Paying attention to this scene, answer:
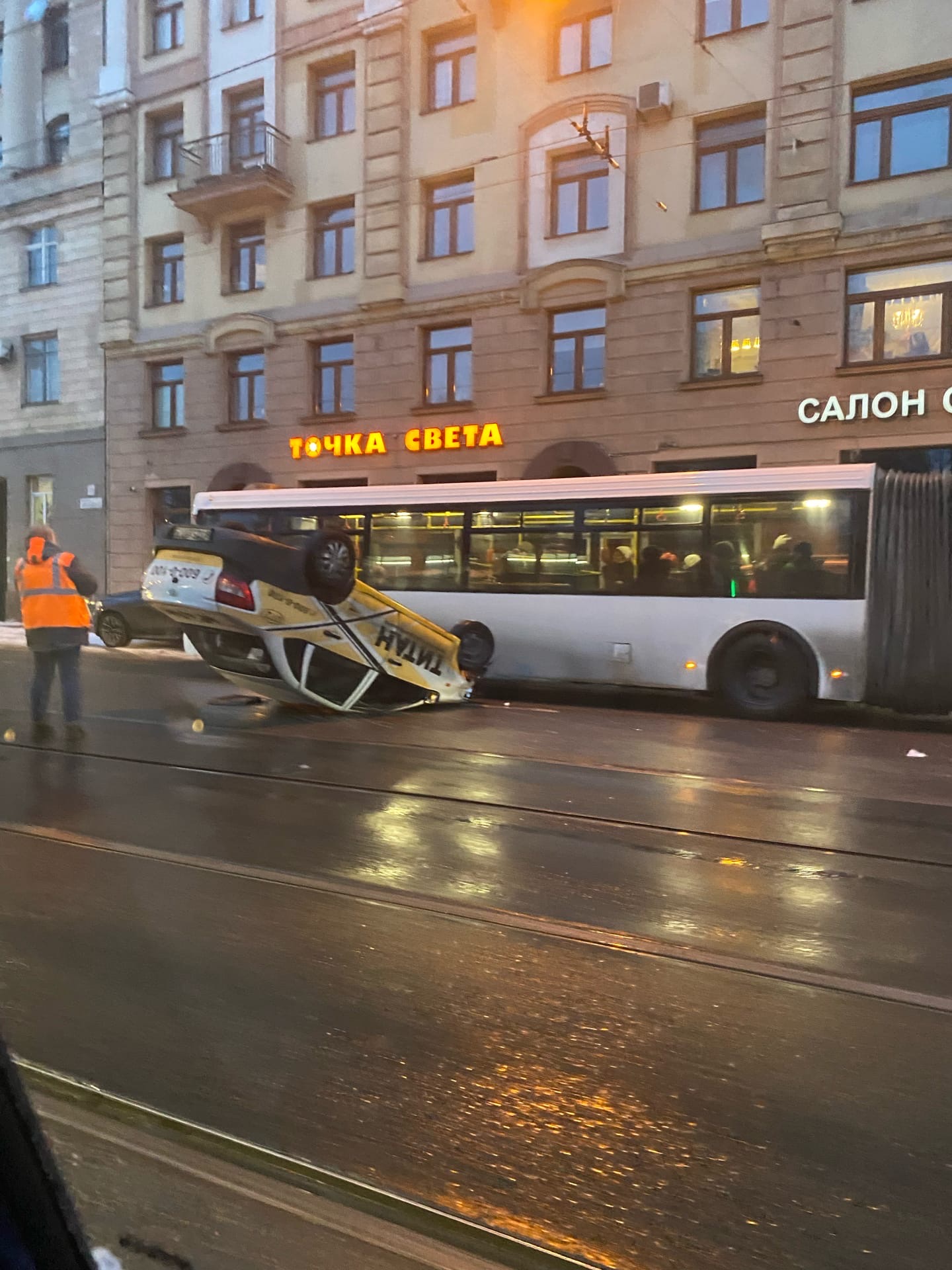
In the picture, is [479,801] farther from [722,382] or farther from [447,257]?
[447,257]

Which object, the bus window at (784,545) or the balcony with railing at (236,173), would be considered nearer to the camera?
the bus window at (784,545)

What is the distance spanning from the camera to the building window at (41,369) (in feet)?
85.3

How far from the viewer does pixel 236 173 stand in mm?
21750

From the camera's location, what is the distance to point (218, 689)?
12.1 meters

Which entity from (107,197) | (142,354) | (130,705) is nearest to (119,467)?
(142,354)

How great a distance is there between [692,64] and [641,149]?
63.3 inches

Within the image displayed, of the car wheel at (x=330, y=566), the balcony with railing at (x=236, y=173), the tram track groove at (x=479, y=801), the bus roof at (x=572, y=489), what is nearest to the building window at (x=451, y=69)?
the balcony with railing at (x=236, y=173)

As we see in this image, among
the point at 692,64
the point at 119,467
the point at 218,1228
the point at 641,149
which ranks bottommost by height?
the point at 218,1228

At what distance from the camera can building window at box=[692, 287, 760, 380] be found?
17.2 meters

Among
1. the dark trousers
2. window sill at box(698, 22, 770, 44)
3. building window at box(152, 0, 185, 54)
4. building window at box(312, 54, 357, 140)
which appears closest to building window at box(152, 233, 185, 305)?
building window at box(152, 0, 185, 54)

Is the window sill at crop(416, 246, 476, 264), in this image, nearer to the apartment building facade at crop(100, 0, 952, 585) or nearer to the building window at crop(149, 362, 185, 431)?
the apartment building facade at crop(100, 0, 952, 585)

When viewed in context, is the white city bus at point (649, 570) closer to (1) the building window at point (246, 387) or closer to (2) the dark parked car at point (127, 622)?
(2) the dark parked car at point (127, 622)

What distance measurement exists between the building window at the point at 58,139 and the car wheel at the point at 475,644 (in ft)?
67.1

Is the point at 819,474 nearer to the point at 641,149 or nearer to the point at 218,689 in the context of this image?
the point at 218,689
